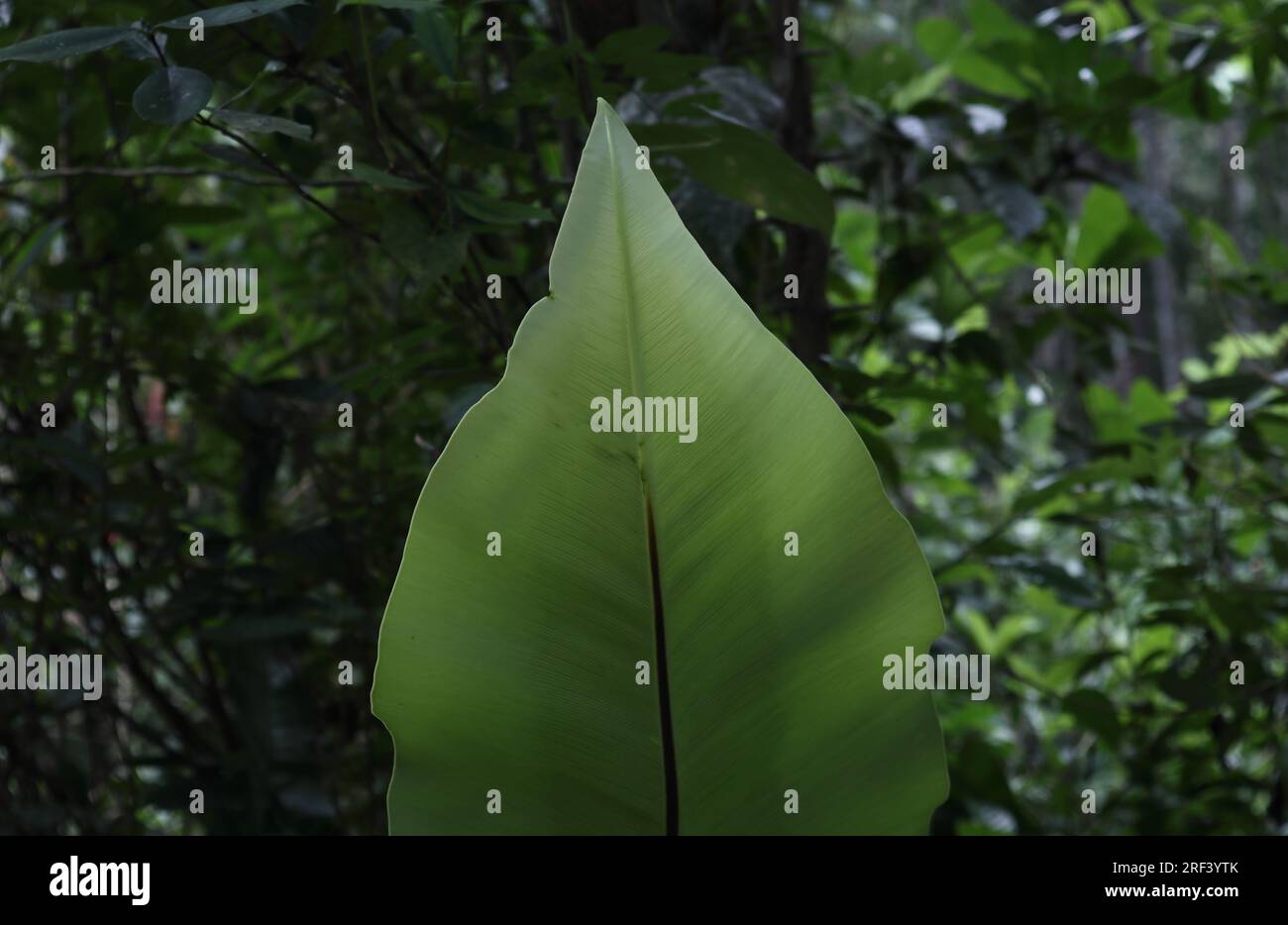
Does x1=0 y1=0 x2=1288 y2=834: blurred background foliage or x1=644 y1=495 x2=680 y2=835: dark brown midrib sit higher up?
x1=0 y1=0 x2=1288 y2=834: blurred background foliage

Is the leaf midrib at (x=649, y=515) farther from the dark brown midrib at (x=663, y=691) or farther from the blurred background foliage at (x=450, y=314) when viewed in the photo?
the blurred background foliage at (x=450, y=314)

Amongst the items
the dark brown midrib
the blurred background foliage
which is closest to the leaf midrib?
the dark brown midrib

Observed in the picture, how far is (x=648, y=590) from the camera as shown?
0.38 m

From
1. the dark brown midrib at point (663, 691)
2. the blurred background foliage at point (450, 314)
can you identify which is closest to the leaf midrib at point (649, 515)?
the dark brown midrib at point (663, 691)

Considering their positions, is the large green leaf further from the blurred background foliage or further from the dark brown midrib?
the blurred background foliage

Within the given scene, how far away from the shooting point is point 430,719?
15.6 inches

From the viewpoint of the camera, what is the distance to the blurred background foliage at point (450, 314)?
2.25 feet

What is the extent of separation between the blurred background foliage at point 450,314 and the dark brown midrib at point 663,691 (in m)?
0.25

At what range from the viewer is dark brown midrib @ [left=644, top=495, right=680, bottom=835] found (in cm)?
38

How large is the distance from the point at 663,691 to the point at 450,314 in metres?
0.51

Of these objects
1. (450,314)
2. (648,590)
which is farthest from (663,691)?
(450,314)

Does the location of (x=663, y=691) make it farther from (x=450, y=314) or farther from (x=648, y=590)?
(x=450, y=314)
